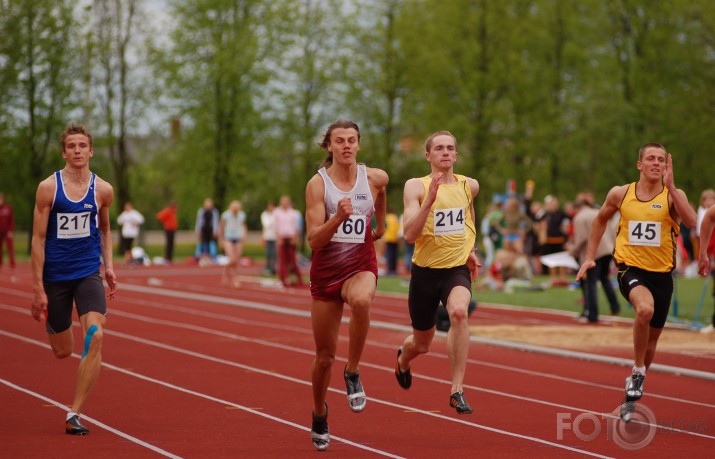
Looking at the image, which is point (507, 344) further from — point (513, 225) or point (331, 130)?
point (513, 225)

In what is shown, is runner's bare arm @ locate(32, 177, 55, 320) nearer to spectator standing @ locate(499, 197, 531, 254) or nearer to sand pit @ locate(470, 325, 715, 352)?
sand pit @ locate(470, 325, 715, 352)

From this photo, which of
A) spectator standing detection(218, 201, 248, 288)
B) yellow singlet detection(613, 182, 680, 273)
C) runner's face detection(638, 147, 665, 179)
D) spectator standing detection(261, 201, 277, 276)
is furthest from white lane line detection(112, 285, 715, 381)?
spectator standing detection(261, 201, 277, 276)

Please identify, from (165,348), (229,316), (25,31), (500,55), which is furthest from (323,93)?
(165,348)

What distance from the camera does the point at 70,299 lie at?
8195 millimetres

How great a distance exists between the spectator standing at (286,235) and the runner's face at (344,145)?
1630 centimetres

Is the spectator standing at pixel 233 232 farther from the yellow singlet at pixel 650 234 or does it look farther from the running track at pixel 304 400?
the yellow singlet at pixel 650 234

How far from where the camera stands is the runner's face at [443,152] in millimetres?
8523

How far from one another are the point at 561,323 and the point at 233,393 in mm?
8265

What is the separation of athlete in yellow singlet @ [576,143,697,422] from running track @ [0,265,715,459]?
2.38 feet

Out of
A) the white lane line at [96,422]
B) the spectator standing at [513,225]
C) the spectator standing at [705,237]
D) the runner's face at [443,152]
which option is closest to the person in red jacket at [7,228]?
the spectator standing at [513,225]

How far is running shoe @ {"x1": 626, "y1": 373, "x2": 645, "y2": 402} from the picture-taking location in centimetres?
870

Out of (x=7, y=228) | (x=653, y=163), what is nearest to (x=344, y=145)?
(x=653, y=163)

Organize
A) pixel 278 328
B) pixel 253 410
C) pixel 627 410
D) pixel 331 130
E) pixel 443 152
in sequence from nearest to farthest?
pixel 331 130
pixel 443 152
pixel 627 410
pixel 253 410
pixel 278 328

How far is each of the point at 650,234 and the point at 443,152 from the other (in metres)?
1.88
